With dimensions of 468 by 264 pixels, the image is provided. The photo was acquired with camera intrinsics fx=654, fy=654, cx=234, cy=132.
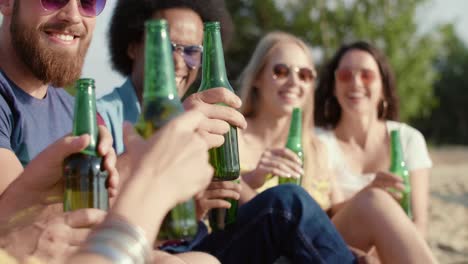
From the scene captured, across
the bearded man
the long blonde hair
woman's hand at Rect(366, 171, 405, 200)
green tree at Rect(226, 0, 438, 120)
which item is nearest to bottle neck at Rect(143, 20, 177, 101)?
the bearded man

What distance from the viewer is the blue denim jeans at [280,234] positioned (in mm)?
3068

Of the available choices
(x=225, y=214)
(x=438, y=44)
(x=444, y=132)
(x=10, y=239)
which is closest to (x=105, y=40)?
(x=225, y=214)

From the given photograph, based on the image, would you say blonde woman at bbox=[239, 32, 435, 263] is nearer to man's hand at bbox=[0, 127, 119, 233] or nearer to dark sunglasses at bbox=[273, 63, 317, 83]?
dark sunglasses at bbox=[273, 63, 317, 83]

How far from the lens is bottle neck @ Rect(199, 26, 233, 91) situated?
2410 mm

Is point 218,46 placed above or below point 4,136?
above

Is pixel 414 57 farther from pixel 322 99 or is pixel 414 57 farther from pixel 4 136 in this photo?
pixel 4 136

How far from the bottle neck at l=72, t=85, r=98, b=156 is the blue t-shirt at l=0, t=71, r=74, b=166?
27.7 inches

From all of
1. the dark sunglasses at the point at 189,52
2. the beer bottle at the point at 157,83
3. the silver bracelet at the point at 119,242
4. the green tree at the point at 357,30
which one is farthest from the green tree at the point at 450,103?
the silver bracelet at the point at 119,242

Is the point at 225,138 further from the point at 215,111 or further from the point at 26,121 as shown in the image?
the point at 26,121

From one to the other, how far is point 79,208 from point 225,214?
3.94 feet

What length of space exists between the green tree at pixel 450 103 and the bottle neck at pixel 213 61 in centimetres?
2820

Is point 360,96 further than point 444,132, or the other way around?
point 444,132

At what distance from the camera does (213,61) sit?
98.8 inches

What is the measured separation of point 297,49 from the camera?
16.4ft
